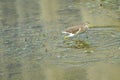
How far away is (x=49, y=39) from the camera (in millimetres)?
11242

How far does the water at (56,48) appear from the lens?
8.63 metres

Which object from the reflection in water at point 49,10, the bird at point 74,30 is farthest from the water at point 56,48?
the bird at point 74,30

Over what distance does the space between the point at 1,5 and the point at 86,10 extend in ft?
15.9

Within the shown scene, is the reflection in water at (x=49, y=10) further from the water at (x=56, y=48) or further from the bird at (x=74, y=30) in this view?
the bird at (x=74, y=30)

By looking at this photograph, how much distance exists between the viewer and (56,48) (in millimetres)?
10297

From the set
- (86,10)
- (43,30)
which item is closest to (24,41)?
(43,30)

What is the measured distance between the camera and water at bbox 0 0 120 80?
8.63m

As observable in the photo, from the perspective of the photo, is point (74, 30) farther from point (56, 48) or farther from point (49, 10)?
point (49, 10)

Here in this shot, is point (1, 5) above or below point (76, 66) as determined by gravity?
above

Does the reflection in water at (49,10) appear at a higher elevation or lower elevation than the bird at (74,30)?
higher

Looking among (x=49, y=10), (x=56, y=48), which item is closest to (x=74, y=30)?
(x=56, y=48)

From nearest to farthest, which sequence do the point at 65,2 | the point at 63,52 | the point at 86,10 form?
the point at 63,52, the point at 86,10, the point at 65,2

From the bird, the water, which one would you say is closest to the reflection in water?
the water

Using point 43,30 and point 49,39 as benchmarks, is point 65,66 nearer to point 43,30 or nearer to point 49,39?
point 49,39
